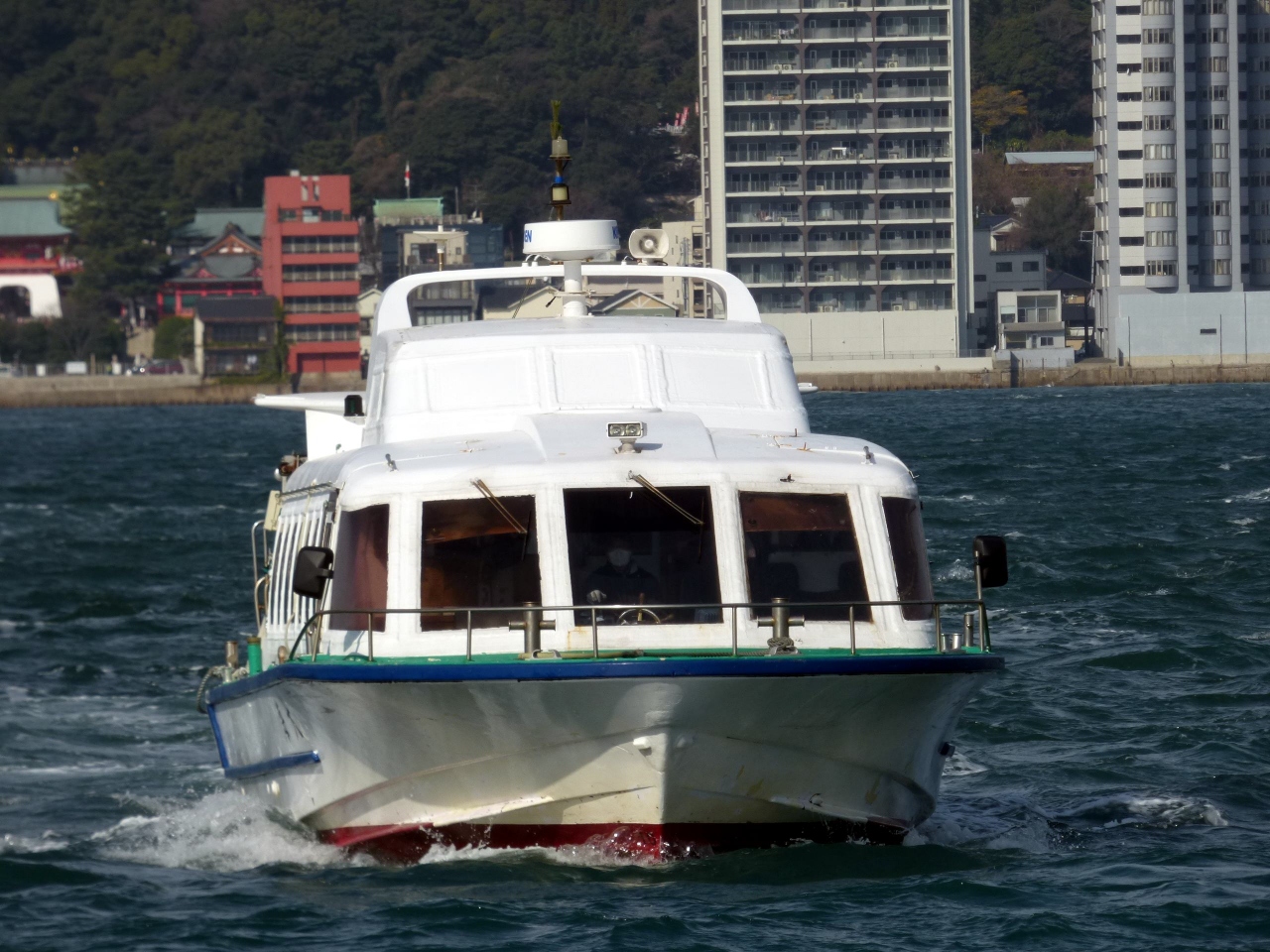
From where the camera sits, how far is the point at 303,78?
637ft

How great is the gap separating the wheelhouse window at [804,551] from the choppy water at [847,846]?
5.16 feet

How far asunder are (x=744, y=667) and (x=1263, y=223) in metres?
131

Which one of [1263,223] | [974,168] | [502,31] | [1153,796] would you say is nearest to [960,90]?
[1263,223]

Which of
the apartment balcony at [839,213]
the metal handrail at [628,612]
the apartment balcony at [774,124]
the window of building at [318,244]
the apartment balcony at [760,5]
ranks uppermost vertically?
the apartment balcony at [760,5]

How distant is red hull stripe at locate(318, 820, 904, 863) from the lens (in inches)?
532

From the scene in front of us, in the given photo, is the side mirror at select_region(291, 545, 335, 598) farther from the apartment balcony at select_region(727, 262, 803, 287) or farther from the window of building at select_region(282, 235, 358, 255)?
the window of building at select_region(282, 235, 358, 255)

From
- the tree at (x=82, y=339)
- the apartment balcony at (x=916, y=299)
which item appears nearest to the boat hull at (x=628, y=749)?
the apartment balcony at (x=916, y=299)

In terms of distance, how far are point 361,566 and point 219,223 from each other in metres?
158

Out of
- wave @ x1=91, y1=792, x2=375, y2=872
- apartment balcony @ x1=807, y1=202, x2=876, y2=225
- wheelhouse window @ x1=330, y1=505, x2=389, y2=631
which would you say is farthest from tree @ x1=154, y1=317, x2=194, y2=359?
wheelhouse window @ x1=330, y1=505, x2=389, y2=631

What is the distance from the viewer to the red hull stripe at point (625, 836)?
13516 mm

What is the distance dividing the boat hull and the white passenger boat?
0.05 ft

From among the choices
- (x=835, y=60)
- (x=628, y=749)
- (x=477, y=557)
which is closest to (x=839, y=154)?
(x=835, y=60)

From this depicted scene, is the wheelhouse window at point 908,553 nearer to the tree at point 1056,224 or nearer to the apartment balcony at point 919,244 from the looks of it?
the apartment balcony at point 919,244

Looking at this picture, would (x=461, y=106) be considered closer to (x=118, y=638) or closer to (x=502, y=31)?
(x=502, y=31)
